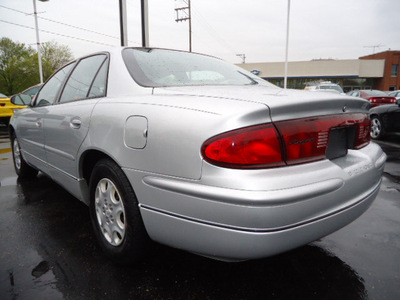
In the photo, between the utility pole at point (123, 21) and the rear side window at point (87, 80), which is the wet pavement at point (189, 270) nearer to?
the rear side window at point (87, 80)

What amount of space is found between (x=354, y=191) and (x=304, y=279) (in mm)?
649

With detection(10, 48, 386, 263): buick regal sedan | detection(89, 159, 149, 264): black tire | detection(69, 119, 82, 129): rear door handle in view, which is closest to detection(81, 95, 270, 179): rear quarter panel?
detection(10, 48, 386, 263): buick regal sedan

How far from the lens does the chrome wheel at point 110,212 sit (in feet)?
6.41

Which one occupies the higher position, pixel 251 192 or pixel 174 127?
pixel 174 127

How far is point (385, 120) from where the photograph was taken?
7.60m

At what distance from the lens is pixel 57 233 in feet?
8.38

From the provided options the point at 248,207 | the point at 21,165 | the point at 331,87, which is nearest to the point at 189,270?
the point at 248,207

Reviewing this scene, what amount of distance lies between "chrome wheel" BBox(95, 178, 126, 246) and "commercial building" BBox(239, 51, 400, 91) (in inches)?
1483

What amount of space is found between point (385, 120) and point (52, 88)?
7594 millimetres

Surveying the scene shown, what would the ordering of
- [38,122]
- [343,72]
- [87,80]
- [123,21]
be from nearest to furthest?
1. [87,80]
2. [38,122]
3. [123,21]
4. [343,72]

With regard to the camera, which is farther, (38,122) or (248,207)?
(38,122)

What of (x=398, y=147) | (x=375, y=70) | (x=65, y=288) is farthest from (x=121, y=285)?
(x=375, y=70)


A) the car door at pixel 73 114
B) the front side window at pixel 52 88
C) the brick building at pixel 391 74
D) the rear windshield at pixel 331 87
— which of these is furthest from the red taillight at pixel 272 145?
the brick building at pixel 391 74

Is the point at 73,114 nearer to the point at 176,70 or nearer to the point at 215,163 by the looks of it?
the point at 176,70
